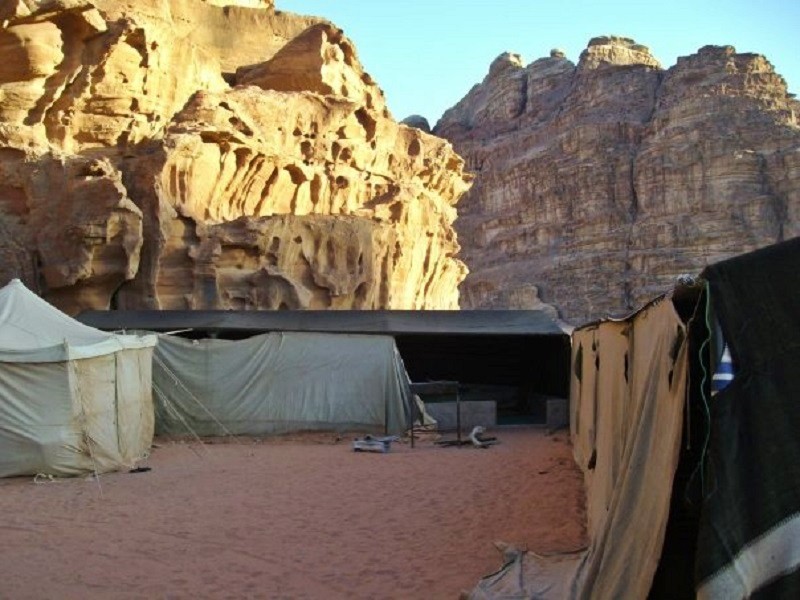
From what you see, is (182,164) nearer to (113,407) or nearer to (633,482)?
(113,407)

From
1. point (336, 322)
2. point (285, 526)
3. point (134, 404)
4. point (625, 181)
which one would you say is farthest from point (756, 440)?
point (625, 181)

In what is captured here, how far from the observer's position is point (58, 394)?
10.4 meters

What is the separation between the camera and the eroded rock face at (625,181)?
70812 mm

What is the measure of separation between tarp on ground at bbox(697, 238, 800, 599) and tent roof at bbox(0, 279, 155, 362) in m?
9.26

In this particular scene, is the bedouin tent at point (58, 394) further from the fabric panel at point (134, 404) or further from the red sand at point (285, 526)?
the red sand at point (285, 526)

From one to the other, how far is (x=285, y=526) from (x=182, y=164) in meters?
14.4

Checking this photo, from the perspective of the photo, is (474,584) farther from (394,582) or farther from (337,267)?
(337,267)

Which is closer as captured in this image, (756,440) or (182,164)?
(756,440)

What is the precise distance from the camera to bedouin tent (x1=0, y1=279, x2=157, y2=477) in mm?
10227

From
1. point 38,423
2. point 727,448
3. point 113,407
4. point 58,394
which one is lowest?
point 38,423

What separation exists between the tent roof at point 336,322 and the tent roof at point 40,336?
4.58m

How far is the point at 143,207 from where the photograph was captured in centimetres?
Result: 1953

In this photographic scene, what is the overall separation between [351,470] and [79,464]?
3652mm

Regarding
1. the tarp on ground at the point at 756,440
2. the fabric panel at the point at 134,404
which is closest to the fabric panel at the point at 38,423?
the fabric panel at the point at 134,404
